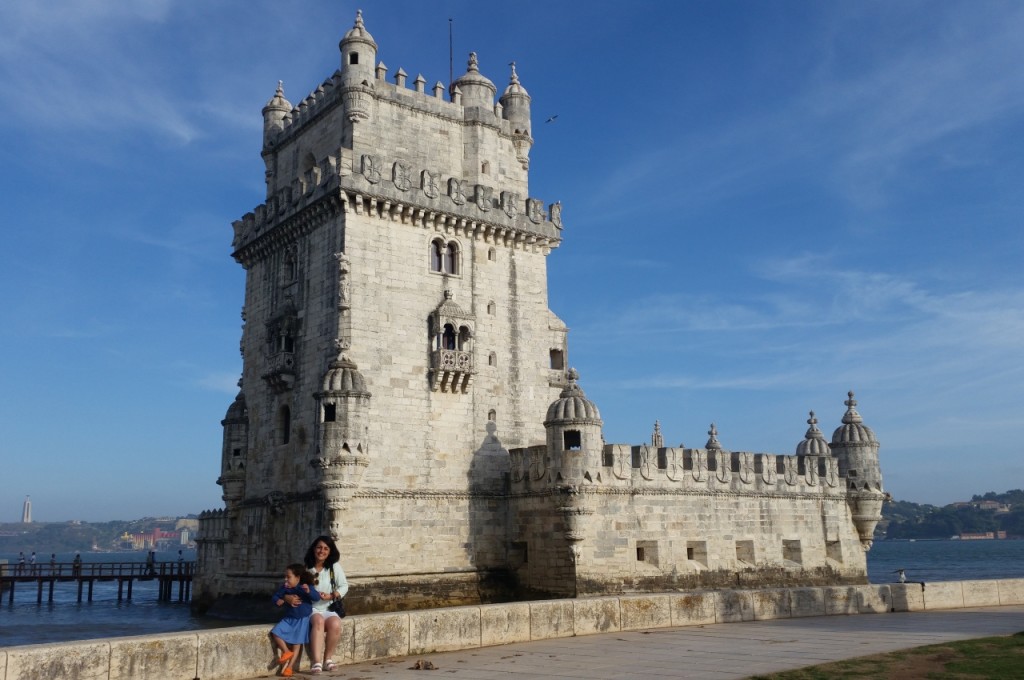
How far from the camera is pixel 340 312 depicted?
3250cm

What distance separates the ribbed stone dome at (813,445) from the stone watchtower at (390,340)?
1208cm

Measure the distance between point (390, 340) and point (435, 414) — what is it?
320 cm

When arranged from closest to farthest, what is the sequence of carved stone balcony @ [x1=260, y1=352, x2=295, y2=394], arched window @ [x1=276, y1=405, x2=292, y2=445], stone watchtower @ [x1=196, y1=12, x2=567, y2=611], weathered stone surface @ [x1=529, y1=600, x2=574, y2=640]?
weathered stone surface @ [x1=529, y1=600, x2=574, y2=640] → stone watchtower @ [x1=196, y1=12, x2=567, y2=611] → carved stone balcony @ [x1=260, y1=352, x2=295, y2=394] → arched window @ [x1=276, y1=405, x2=292, y2=445]

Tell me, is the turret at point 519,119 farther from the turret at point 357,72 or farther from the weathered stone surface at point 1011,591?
the weathered stone surface at point 1011,591

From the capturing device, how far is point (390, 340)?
33.4 metres

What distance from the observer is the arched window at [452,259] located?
36000mm

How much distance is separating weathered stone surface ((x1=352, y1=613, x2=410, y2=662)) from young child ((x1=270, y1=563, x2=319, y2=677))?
143 cm

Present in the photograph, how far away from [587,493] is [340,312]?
10754mm

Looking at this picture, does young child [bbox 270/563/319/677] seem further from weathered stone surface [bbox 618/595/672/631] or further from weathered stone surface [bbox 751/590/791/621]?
weathered stone surface [bbox 751/590/791/621]

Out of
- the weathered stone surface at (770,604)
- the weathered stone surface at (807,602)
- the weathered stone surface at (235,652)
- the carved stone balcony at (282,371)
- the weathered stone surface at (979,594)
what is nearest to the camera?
the weathered stone surface at (235,652)

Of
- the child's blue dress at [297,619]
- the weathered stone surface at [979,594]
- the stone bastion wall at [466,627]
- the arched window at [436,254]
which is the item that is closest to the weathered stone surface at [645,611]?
the stone bastion wall at [466,627]

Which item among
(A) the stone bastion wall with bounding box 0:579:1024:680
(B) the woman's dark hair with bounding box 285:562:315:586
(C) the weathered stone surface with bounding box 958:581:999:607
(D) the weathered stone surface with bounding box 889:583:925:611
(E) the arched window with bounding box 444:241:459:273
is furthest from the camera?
(E) the arched window with bounding box 444:241:459:273

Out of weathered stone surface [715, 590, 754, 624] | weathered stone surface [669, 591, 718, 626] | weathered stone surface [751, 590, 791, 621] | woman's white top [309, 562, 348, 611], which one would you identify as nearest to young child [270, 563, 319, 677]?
woman's white top [309, 562, 348, 611]

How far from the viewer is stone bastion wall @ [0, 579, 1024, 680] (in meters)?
12.8
